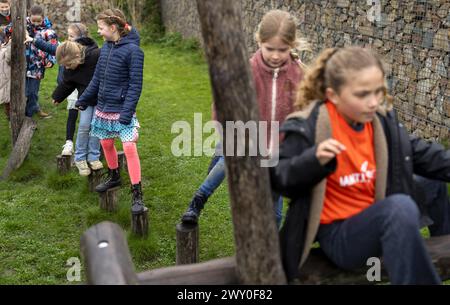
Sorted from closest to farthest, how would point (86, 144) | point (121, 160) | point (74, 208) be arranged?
point (74, 208) < point (86, 144) < point (121, 160)

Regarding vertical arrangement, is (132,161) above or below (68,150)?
above

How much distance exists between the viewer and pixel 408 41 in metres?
7.01

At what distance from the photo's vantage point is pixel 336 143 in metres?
2.32

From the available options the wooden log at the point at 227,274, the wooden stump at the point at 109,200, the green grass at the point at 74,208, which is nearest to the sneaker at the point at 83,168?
the green grass at the point at 74,208

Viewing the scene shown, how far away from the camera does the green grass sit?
4457 mm

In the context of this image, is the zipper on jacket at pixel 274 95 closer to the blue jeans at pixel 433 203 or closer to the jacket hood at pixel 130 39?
the blue jeans at pixel 433 203

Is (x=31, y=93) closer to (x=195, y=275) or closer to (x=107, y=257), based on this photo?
(x=107, y=257)

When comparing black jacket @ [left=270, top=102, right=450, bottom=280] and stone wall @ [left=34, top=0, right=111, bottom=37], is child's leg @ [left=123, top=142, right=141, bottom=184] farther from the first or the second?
stone wall @ [left=34, top=0, right=111, bottom=37]

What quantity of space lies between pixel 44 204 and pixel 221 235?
5.74 feet

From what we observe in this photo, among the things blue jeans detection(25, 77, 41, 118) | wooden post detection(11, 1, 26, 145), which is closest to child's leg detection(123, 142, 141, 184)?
wooden post detection(11, 1, 26, 145)

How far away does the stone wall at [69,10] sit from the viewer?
1683 cm

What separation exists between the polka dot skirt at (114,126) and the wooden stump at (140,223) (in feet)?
2.03

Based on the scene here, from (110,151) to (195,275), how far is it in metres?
2.77

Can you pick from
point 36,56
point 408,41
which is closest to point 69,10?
point 36,56
